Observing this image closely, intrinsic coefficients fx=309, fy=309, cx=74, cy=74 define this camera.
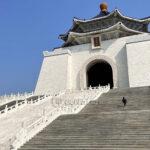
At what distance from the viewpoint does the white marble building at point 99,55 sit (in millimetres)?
28866

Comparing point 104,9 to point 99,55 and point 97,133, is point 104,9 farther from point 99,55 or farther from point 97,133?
point 97,133

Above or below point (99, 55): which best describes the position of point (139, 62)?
below

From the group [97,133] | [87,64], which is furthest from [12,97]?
[97,133]

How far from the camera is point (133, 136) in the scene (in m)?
11.1

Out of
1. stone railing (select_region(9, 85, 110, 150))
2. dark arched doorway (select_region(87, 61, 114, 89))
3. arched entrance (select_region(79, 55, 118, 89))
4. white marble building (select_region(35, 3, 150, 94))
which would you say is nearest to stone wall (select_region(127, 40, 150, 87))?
white marble building (select_region(35, 3, 150, 94))

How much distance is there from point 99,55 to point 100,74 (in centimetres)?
467

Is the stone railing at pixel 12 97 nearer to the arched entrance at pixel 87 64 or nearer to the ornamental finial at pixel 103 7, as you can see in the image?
the arched entrance at pixel 87 64

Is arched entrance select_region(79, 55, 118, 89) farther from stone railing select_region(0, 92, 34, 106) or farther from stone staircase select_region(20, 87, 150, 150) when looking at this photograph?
stone staircase select_region(20, 87, 150, 150)

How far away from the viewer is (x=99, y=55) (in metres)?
31.4

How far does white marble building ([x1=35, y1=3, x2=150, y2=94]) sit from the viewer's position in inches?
1136

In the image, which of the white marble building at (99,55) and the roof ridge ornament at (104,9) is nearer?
the white marble building at (99,55)

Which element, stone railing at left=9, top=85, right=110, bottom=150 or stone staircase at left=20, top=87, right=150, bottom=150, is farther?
stone railing at left=9, top=85, right=110, bottom=150

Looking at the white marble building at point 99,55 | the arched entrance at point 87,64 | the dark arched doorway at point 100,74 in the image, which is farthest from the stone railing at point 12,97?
the dark arched doorway at point 100,74

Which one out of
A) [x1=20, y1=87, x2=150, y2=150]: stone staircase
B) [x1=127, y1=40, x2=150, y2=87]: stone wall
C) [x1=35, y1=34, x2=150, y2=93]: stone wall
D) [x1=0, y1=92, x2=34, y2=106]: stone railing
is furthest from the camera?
[x1=35, y1=34, x2=150, y2=93]: stone wall
